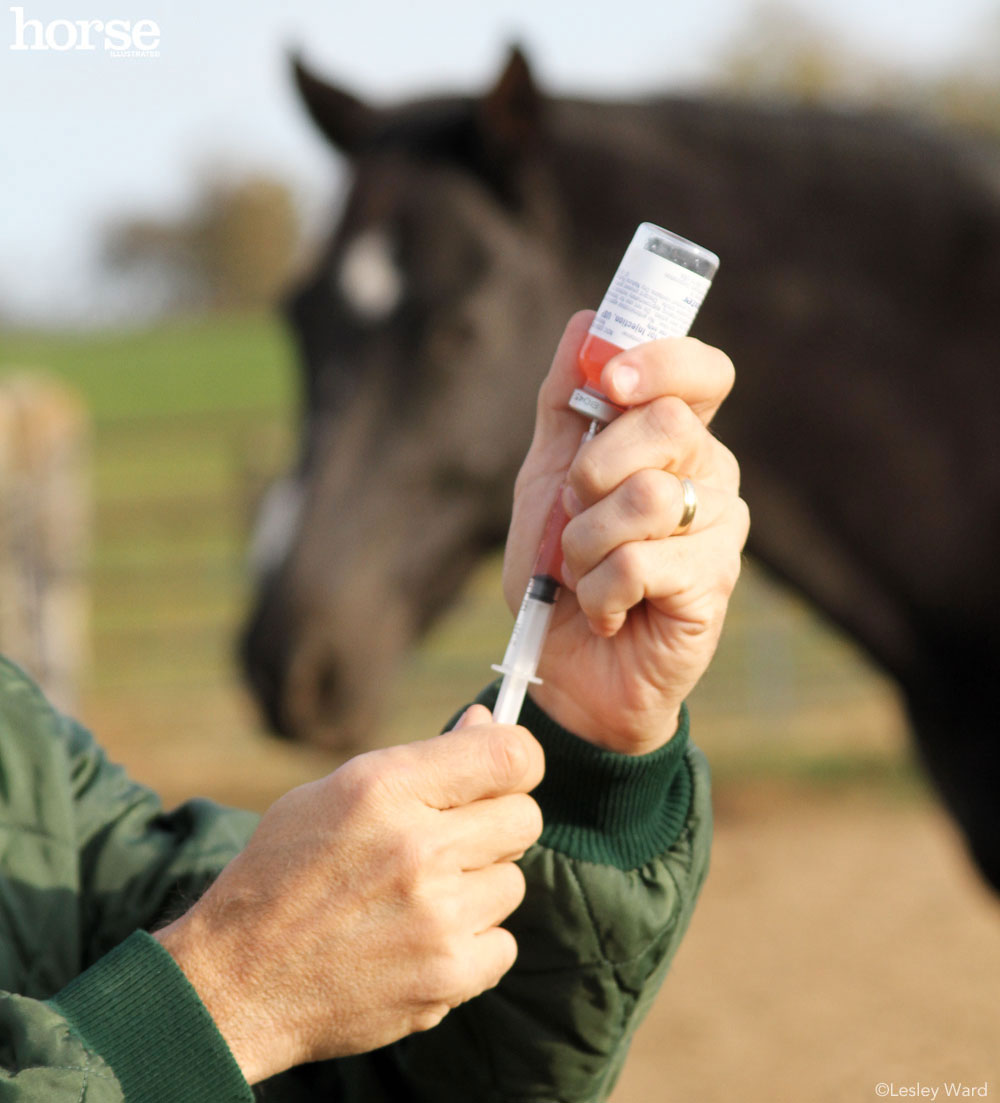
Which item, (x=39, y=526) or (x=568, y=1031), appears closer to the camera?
(x=568, y=1031)

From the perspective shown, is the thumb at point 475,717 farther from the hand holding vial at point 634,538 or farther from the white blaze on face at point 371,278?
the white blaze on face at point 371,278

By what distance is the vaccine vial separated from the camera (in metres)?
0.83

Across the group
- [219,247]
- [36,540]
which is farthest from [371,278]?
[219,247]

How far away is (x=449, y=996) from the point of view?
0.82 meters

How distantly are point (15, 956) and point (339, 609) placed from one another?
1319 mm

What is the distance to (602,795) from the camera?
981mm

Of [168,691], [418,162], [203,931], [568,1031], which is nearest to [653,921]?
[568,1031]

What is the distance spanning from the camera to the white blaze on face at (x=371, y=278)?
2.19 m

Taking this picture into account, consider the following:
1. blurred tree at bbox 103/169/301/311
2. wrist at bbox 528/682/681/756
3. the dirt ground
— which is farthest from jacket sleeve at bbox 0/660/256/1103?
blurred tree at bbox 103/169/301/311

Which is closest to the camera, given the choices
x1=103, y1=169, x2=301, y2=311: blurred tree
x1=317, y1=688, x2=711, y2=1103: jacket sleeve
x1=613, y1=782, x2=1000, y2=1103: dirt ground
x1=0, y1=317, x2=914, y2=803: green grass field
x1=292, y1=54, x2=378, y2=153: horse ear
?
x1=317, y1=688, x2=711, y2=1103: jacket sleeve

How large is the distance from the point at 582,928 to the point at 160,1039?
1.13 ft

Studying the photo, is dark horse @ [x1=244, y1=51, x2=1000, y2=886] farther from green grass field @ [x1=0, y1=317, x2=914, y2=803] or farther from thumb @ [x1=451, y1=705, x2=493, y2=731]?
green grass field @ [x1=0, y1=317, x2=914, y2=803]

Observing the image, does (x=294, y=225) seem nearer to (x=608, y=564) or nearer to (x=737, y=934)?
(x=737, y=934)

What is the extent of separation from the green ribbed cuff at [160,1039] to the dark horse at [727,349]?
4.78 feet
